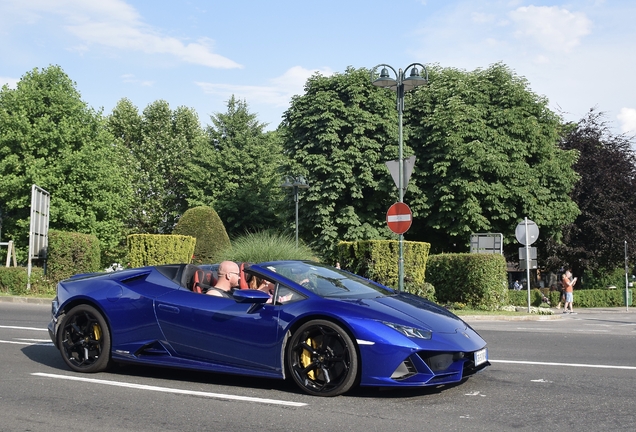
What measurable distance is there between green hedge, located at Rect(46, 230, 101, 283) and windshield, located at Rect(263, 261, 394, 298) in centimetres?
1964

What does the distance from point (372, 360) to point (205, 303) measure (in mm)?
1806

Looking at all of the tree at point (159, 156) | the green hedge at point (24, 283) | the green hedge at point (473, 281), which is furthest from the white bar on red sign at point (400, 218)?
the tree at point (159, 156)

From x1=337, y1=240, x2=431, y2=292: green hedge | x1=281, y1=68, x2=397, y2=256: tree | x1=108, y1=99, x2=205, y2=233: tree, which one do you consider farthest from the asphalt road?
x1=108, y1=99, x2=205, y2=233: tree

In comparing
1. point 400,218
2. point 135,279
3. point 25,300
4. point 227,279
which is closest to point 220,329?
point 227,279

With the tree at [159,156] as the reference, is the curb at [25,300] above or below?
below

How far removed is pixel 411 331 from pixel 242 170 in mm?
47847

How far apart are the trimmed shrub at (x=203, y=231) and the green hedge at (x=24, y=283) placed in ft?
18.7

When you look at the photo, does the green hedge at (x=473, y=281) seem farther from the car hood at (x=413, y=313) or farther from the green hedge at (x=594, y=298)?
the green hedge at (x=594, y=298)

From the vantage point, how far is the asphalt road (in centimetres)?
514

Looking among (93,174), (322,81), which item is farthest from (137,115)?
(322,81)

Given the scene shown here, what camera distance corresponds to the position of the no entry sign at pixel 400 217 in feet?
58.1

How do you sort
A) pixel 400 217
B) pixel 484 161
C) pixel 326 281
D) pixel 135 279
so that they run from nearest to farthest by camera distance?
pixel 326 281 < pixel 135 279 < pixel 400 217 < pixel 484 161

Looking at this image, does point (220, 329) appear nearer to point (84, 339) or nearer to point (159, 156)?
point (84, 339)

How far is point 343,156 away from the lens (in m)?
38.3
